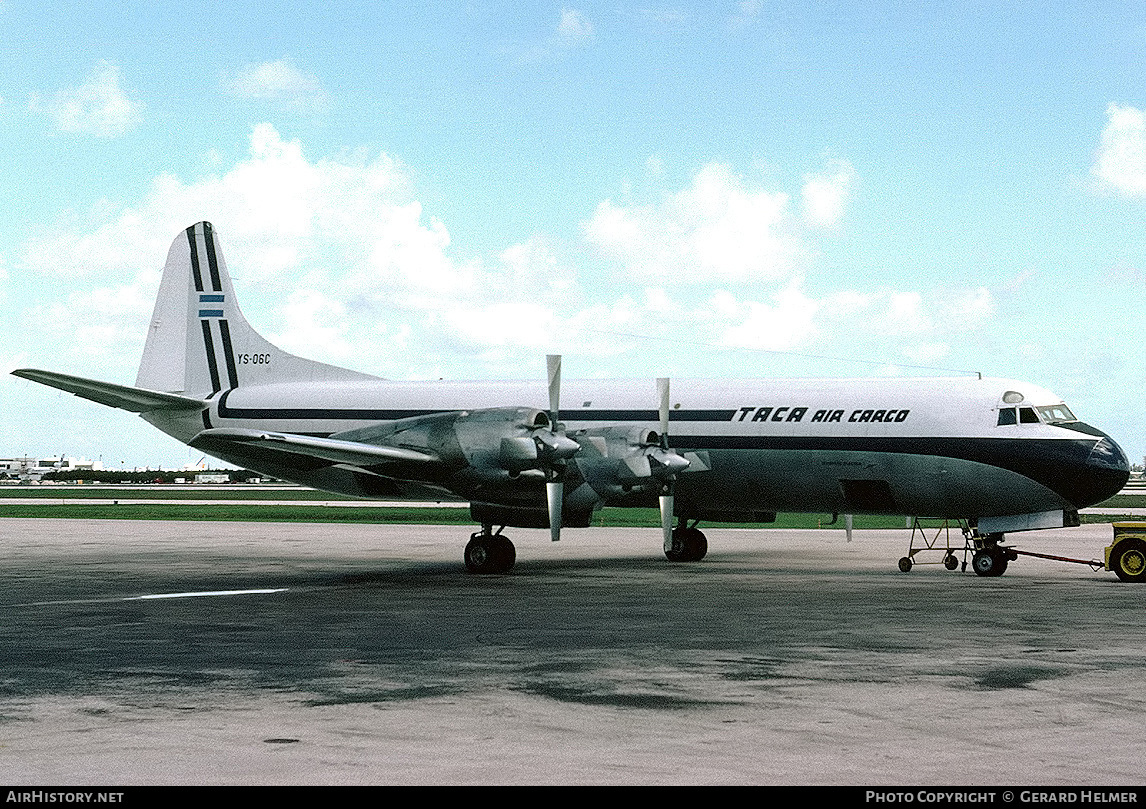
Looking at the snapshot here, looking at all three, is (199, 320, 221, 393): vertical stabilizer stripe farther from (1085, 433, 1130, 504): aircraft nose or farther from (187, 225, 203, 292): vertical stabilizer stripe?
(1085, 433, 1130, 504): aircraft nose

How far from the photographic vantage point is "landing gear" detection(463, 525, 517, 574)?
26.4m

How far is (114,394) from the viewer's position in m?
31.0

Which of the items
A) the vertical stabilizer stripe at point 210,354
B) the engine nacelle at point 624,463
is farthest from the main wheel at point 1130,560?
the vertical stabilizer stripe at point 210,354

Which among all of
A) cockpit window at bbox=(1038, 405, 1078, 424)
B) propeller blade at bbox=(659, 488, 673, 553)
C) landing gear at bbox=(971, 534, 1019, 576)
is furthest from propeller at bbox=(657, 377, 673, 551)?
cockpit window at bbox=(1038, 405, 1078, 424)

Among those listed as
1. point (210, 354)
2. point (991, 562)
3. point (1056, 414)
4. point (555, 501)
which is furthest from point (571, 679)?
point (210, 354)

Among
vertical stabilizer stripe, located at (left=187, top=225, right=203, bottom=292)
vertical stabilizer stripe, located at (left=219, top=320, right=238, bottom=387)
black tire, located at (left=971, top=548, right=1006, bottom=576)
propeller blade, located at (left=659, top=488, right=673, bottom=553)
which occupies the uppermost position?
vertical stabilizer stripe, located at (left=187, top=225, right=203, bottom=292)

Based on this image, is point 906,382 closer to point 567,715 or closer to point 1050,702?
point 1050,702

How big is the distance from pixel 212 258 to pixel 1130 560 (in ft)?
83.9

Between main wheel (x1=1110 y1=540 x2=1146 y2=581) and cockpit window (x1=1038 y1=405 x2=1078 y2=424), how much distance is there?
270 centimetres

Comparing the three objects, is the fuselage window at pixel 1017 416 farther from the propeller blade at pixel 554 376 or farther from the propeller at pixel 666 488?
the propeller blade at pixel 554 376

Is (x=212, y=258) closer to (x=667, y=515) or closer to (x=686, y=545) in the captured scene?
(x=686, y=545)

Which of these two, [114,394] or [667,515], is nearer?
[667,515]
